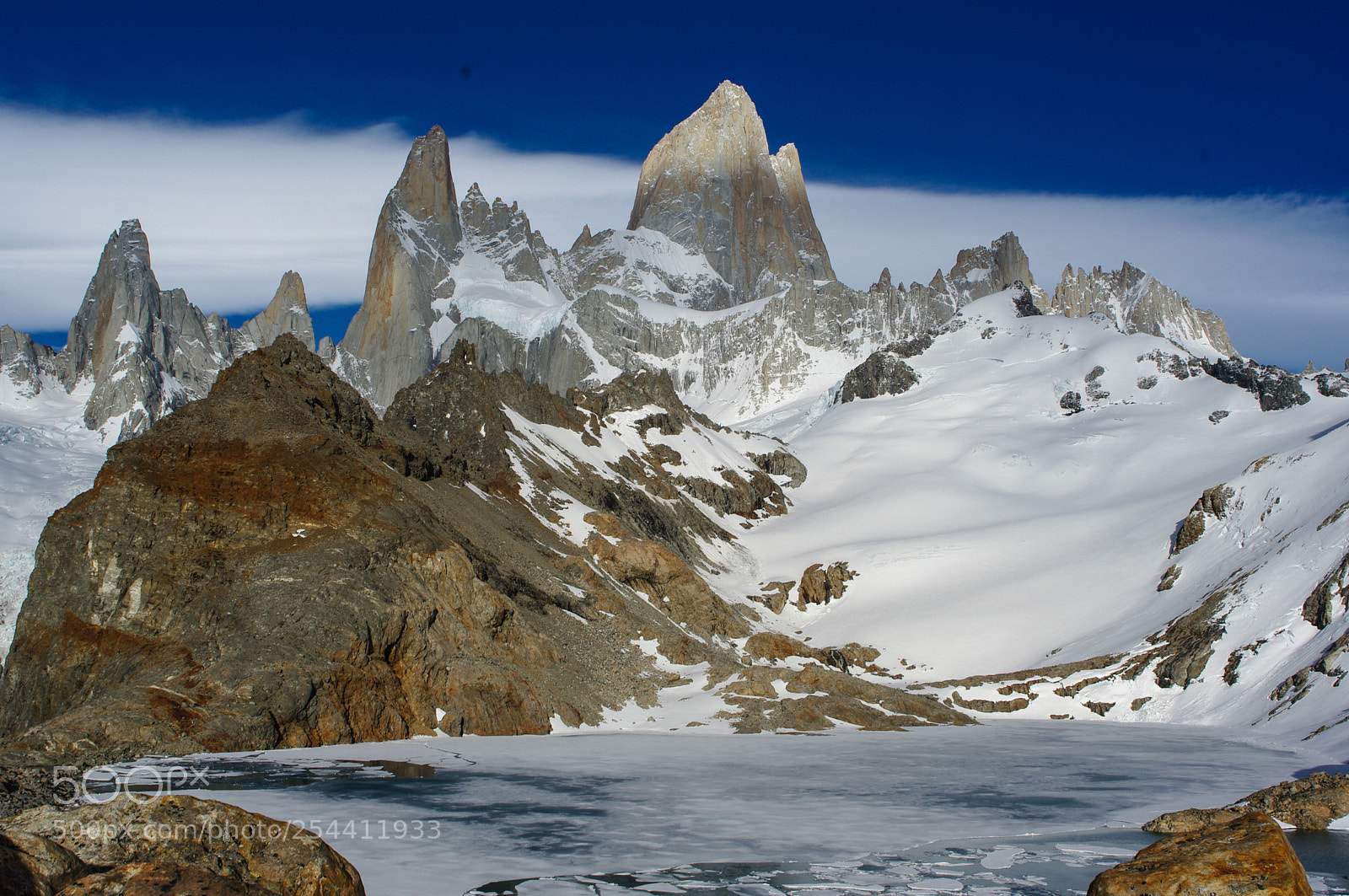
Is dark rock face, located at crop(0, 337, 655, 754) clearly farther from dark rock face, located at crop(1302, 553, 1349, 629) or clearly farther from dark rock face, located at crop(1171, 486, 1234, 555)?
dark rock face, located at crop(1171, 486, 1234, 555)

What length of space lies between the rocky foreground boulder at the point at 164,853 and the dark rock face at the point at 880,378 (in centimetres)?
17224

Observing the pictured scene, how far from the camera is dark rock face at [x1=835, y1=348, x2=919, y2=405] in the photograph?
180 m

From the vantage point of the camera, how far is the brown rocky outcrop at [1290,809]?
2094cm

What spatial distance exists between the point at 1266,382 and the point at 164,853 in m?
157

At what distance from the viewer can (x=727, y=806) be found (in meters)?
24.3

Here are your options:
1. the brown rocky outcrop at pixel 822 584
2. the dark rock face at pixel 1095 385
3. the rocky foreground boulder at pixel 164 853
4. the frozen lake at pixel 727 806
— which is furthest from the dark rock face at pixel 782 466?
the rocky foreground boulder at pixel 164 853

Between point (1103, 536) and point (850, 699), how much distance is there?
172ft

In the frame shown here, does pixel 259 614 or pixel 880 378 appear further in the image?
pixel 880 378

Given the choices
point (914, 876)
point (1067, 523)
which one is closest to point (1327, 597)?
point (1067, 523)

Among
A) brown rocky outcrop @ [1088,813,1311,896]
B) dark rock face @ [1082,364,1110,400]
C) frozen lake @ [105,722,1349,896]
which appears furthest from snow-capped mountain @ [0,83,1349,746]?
brown rocky outcrop @ [1088,813,1311,896]

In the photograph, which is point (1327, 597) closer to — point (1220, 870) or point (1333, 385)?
point (1220, 870)

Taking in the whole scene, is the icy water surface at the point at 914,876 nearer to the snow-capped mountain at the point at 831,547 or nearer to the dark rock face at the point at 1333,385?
the snow-capped mountain at the point at 831,547

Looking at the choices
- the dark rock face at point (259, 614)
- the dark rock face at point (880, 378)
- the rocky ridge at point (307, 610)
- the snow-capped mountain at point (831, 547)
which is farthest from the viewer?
the dark rock face at point (880, 378)

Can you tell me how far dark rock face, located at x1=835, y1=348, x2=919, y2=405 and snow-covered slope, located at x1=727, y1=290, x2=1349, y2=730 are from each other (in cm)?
384
